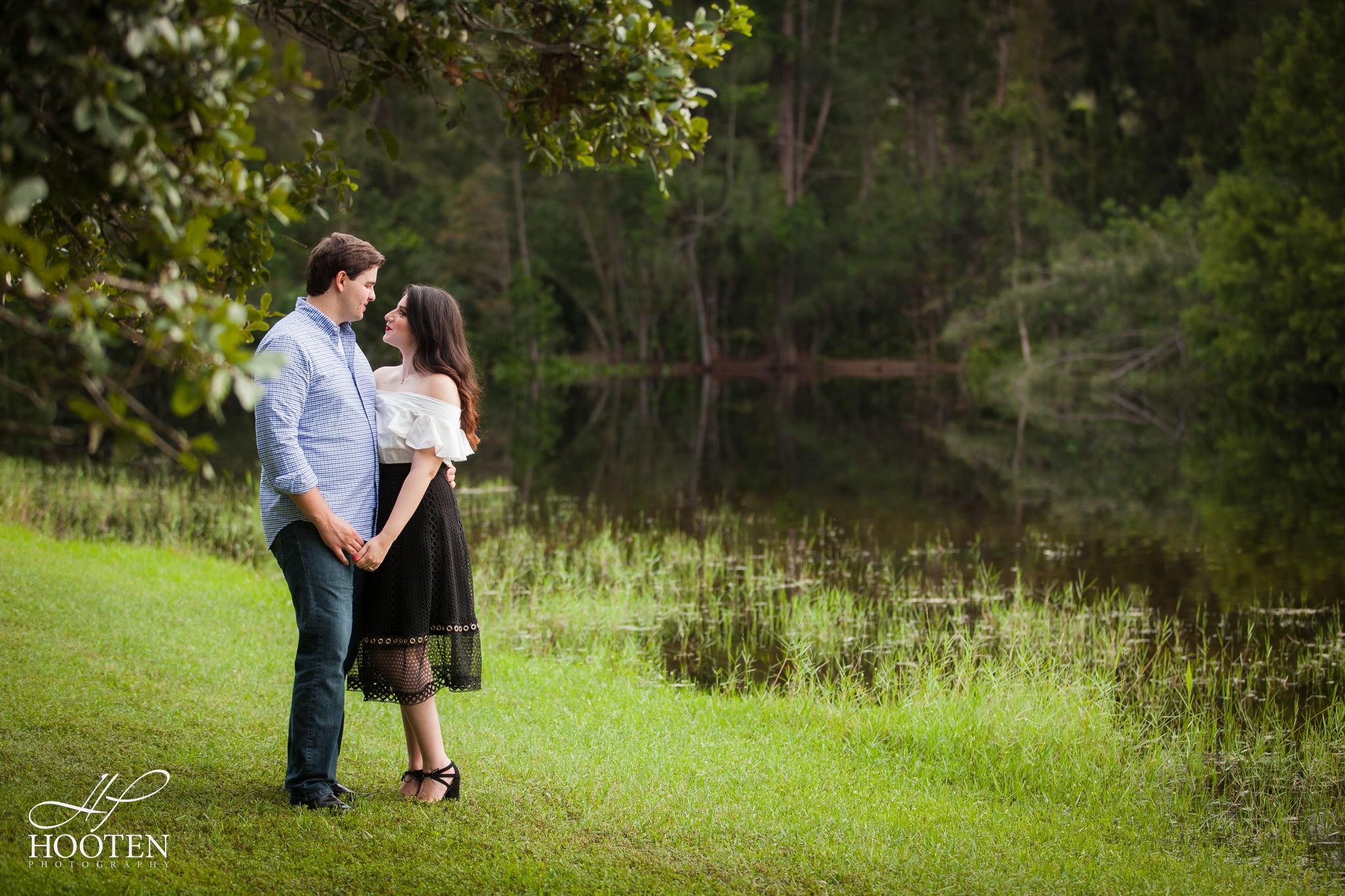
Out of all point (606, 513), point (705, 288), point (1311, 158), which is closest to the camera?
point (606, 513)

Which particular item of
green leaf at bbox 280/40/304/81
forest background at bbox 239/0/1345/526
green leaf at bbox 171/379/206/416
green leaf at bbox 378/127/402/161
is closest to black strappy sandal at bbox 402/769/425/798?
green leaf at bbox 378/127/402/161

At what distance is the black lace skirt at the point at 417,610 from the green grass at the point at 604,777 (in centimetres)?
47

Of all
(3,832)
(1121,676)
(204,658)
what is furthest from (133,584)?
(1121,676)

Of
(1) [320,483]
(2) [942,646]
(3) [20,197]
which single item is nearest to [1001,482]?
(2) [942,646]

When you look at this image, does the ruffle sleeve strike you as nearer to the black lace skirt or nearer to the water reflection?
the black lace skirt

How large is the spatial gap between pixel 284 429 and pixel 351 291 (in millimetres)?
607

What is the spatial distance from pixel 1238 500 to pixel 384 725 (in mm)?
13090

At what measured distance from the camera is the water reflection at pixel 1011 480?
11320 millimetres

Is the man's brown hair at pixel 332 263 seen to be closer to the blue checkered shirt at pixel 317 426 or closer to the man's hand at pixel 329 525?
the blue checkered shirt at pixel 317 426

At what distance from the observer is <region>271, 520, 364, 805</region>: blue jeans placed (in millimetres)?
3895

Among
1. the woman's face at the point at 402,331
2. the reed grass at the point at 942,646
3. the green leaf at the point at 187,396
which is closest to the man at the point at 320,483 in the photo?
the woman's face at the point at 402,331

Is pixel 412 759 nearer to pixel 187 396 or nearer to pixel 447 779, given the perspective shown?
pixel 447 779

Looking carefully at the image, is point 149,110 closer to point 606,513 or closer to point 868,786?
point 868,786

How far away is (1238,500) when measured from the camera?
1480 centimetres
